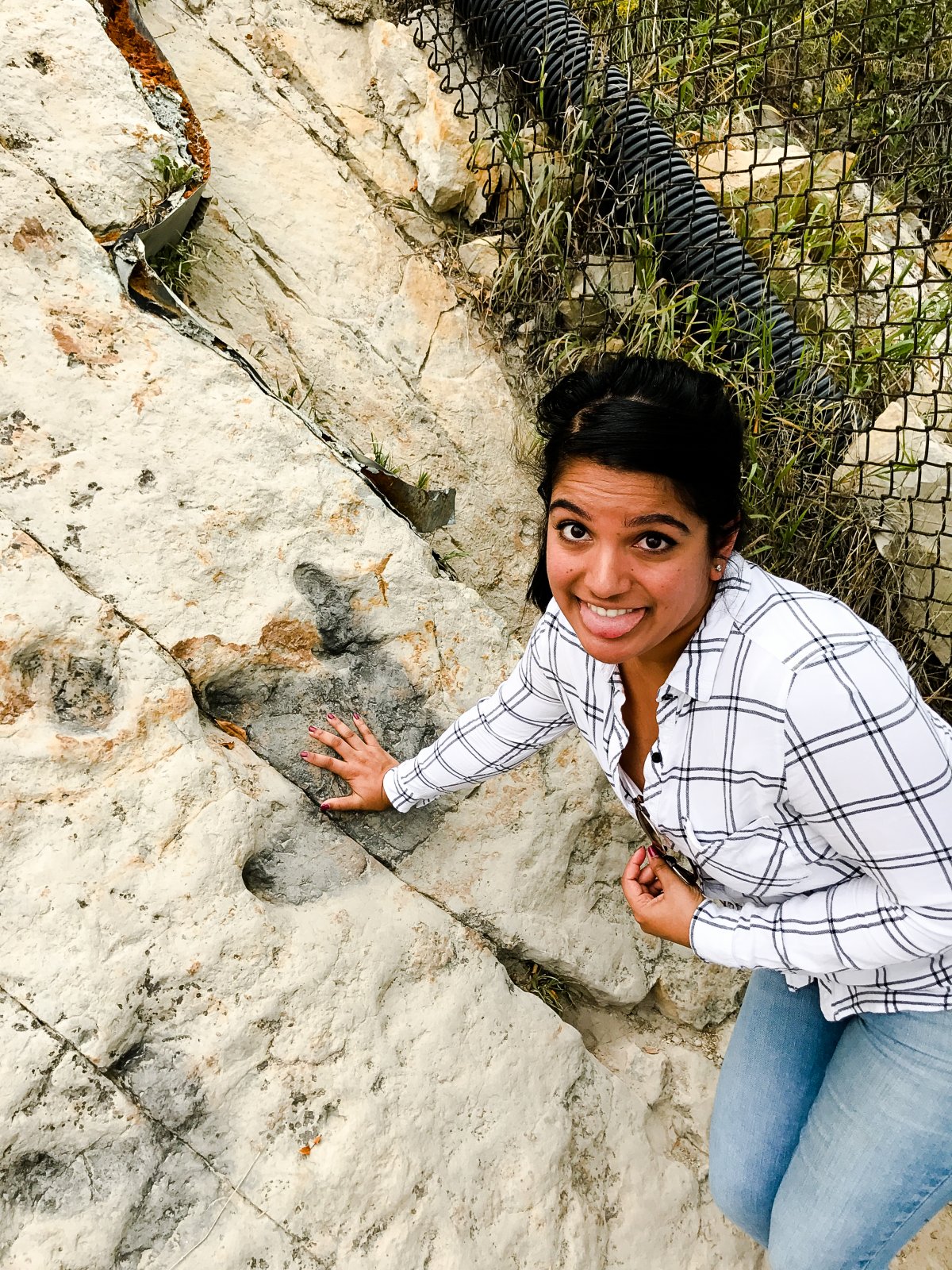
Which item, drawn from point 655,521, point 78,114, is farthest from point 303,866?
point 78,114

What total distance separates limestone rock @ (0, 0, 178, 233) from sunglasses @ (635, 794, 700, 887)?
1.93 meters

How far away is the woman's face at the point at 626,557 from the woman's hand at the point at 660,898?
0.62 metres

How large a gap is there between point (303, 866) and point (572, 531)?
3.42 ft

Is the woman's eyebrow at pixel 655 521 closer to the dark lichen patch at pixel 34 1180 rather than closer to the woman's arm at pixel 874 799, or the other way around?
the woman's arm at pixel 874 799

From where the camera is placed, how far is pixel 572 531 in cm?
171

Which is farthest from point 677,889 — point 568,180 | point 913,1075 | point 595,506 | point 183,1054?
point 568,180

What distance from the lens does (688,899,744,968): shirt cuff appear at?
191 cm

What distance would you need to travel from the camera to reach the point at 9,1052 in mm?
1807

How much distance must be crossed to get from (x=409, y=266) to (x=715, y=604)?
78.5 inches

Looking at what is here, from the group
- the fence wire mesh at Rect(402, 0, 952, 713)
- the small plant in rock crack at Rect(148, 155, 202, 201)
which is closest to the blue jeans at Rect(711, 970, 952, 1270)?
the fence wire mesh at Rect(402, 0, 952, 713)

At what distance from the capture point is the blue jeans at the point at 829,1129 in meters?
1.92

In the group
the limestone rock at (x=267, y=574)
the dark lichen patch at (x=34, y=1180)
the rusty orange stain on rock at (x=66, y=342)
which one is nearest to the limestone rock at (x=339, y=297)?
the limestone rock at (x=267, y=574)

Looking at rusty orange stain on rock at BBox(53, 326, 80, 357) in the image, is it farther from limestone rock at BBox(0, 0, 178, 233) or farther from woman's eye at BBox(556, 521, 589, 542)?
woman's eye at BBox(556, 521, 589, 542)

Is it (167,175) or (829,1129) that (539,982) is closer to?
(829,1129)
